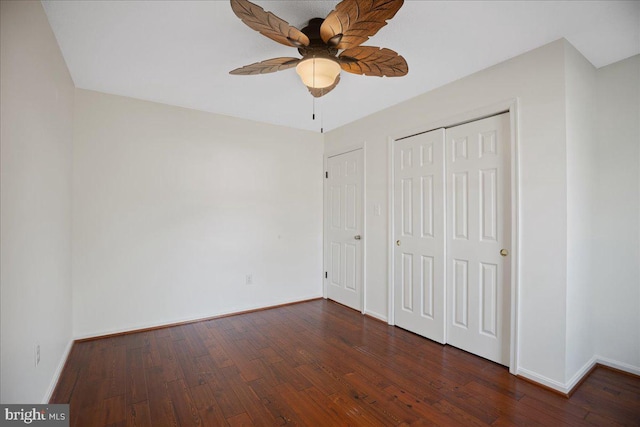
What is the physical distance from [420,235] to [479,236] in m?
0.56

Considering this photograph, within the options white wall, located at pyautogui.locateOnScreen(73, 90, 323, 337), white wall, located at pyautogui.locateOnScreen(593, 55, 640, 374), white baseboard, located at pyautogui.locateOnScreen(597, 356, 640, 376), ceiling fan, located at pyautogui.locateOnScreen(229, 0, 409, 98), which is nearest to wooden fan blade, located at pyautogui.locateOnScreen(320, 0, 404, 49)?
ceiling fan, located at pyautogui.locateOnScreen(229, 0, 409, 98)

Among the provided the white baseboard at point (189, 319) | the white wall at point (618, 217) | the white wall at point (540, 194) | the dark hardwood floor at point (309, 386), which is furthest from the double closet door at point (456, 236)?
the white baseboard at point (189, 319)

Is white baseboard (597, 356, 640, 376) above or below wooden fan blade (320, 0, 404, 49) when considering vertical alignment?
below

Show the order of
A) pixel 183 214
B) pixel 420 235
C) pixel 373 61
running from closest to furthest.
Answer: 1. pixel 373 61
2. pixel 420 235
3. pixel 183 214

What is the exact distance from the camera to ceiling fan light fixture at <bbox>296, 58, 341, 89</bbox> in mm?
1702

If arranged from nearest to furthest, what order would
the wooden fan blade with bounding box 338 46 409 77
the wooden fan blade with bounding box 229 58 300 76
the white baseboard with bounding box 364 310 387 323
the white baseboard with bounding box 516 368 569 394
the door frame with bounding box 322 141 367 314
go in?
the wooden fan blade with bounding box 338 46 409 77
the wooden fan blade with bounding box 229 58 300 76
the white baseboard with bounding box 516 368 569 394
the white baseboard with bounding box 364 310 387 323
the door frame with bounding box 322 141 367 314

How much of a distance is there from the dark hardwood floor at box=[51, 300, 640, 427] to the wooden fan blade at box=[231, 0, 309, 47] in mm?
2159

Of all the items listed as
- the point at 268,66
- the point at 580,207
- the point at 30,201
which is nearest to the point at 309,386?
the point at 30,201

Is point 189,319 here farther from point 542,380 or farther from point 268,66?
point 542,380

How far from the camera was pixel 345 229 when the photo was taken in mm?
3805

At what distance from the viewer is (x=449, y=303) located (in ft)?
8.58

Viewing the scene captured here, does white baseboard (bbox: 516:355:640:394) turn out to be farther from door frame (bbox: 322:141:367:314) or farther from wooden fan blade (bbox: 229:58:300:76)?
wooden fan blade (bbox: 229:58:300:76)

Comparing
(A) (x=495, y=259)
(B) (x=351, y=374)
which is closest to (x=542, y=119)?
(A) (x=495, y=259)

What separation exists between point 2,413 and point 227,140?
9.31 ft
